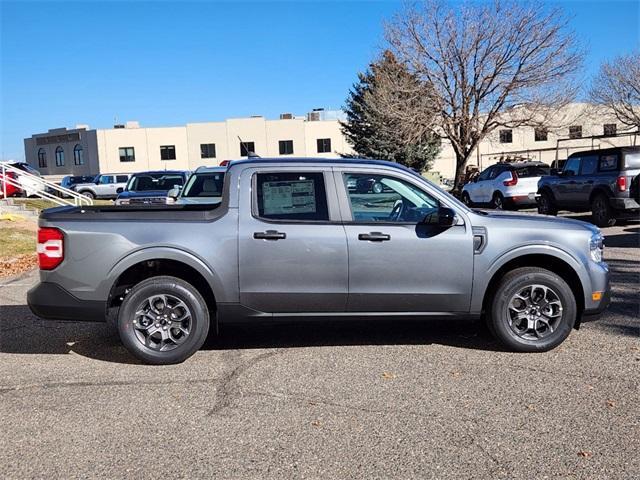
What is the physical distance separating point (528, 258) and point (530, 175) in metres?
13.7

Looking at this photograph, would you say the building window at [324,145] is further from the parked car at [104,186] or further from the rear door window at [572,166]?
the rear door window at [572,166]

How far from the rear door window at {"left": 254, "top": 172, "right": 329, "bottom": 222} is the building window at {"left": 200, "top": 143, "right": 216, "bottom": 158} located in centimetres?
5321

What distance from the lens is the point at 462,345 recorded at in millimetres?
5691

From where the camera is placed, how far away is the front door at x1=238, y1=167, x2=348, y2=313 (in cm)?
520

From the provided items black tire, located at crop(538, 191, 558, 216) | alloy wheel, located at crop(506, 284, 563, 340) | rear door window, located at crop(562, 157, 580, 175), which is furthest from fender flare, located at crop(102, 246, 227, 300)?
black tire, located at crop(538, 191, 558, 216)

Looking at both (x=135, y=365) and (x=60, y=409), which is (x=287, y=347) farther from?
(x=60, y=409)

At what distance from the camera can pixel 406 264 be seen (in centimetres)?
525

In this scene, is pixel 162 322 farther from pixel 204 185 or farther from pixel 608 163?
pixel 608 163

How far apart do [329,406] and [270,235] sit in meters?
1.58

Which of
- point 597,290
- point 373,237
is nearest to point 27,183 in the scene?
point 373,237

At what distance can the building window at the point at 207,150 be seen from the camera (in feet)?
189

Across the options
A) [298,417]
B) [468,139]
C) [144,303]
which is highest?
[468,139]

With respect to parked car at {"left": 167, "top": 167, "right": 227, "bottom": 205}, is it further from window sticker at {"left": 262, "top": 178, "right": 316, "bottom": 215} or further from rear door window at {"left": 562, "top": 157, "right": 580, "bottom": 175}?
rear door window at {"left": 562, "top": 157, "right": 580, "bottom": 175}

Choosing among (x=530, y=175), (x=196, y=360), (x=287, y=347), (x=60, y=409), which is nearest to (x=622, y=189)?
(x=530, y=175)
